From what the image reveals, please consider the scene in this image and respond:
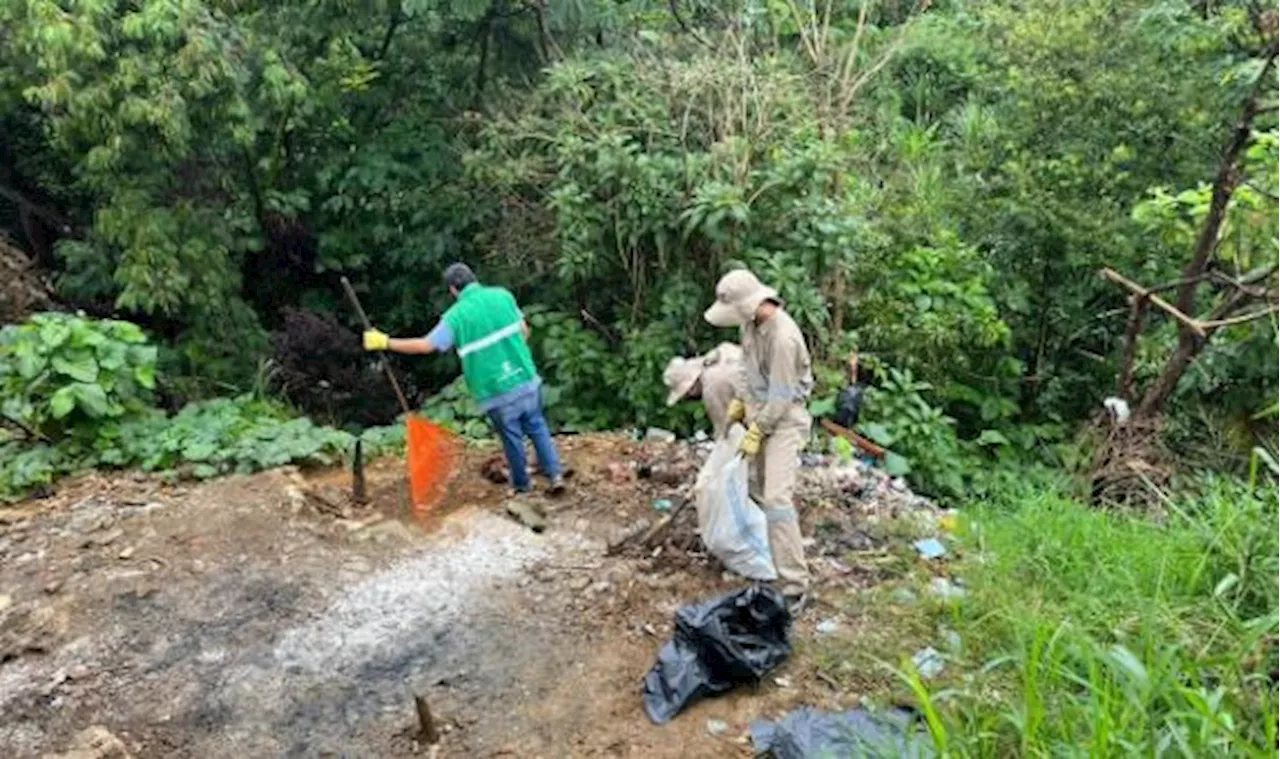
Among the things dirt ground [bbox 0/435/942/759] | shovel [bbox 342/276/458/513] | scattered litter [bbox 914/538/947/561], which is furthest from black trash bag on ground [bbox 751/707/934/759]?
shovel [bbox 342/276/458/513]

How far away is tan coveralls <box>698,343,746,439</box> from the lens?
486 centimetres

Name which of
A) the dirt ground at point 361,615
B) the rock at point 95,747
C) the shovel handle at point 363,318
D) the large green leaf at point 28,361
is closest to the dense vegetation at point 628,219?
the large green leaf at point 28,361

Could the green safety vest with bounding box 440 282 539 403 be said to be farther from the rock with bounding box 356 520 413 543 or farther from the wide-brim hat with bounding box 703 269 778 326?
the wide-brim hat with bounding box 703 269 778 326

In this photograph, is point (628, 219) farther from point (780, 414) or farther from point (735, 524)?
point (735, 524)

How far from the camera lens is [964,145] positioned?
8.55 metres

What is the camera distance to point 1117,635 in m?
3.50

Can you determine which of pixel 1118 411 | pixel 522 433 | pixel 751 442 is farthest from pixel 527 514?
pixel 1118 411

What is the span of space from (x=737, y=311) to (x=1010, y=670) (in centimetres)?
168

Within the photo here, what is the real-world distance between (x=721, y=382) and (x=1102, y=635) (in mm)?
1913

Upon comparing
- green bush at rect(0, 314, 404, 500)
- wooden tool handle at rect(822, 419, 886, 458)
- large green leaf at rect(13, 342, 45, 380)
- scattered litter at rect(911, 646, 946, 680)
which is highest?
large green leaf at rect(13, 342, 45, 380)

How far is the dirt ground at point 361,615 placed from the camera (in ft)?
12.8

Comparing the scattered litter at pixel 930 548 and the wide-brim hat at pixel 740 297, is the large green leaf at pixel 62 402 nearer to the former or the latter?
the wide-brim hat at pixel 740 297

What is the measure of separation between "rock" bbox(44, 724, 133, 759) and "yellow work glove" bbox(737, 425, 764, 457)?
99.1 inches

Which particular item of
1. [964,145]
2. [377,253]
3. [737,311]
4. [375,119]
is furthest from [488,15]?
[737,311]
